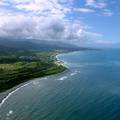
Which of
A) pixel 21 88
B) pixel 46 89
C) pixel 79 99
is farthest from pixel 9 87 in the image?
pixel 79 99

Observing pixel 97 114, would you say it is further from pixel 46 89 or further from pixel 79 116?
pixel 46 89

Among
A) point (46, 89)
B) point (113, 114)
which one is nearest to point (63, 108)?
point (113, 114)

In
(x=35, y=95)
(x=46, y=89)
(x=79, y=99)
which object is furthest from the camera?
(x=46, y=89)

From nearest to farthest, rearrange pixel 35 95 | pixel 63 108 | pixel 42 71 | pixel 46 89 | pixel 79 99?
pixel 63 108, pixel 79 99, pixel 35 95, pixel 46 89, pixel 42 71

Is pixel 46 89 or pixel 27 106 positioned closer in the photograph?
pixel 27 106

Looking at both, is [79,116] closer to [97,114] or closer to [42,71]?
[97,114]

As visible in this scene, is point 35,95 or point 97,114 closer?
point 97,114

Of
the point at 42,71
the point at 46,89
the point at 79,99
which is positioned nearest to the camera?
the point at 79,99

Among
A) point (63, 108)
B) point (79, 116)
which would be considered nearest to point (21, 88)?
point (63, 108)

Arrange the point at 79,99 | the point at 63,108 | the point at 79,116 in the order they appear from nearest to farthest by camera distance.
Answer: the point at 79,116 → the point at 63,108 → the point at 79,99
